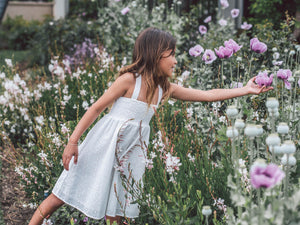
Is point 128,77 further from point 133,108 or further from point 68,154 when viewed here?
point 68,154

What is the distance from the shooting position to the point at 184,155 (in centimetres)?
240

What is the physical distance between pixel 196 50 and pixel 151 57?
1.25 m

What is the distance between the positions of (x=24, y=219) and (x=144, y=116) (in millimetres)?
1402

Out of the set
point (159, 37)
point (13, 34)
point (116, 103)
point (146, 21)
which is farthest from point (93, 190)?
point (13, 34)

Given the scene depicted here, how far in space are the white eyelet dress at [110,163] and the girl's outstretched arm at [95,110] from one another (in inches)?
2.4

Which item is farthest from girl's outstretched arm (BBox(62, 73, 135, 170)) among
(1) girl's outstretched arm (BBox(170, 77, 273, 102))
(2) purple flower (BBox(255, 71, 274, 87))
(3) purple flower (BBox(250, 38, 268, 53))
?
(3) purple flower (BBox(250, 38, 268, 53))

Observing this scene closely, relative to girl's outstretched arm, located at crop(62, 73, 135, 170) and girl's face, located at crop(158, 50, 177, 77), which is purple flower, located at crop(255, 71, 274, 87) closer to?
girl's face, located at crop(158, 50, 177, 77)

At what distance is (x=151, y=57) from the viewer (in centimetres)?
204

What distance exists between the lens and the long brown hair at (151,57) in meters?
2.04

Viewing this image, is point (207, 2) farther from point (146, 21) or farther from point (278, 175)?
point (278, 175)

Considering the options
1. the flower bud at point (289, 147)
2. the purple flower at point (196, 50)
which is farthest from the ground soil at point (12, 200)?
the flower bud at point (289, 147)

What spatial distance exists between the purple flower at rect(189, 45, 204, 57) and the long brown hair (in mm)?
1016

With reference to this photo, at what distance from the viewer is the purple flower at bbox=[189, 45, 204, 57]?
3070 mm

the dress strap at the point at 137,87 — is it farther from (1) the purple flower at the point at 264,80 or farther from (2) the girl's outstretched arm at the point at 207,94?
(1) the purple flower at the point at 264,80
